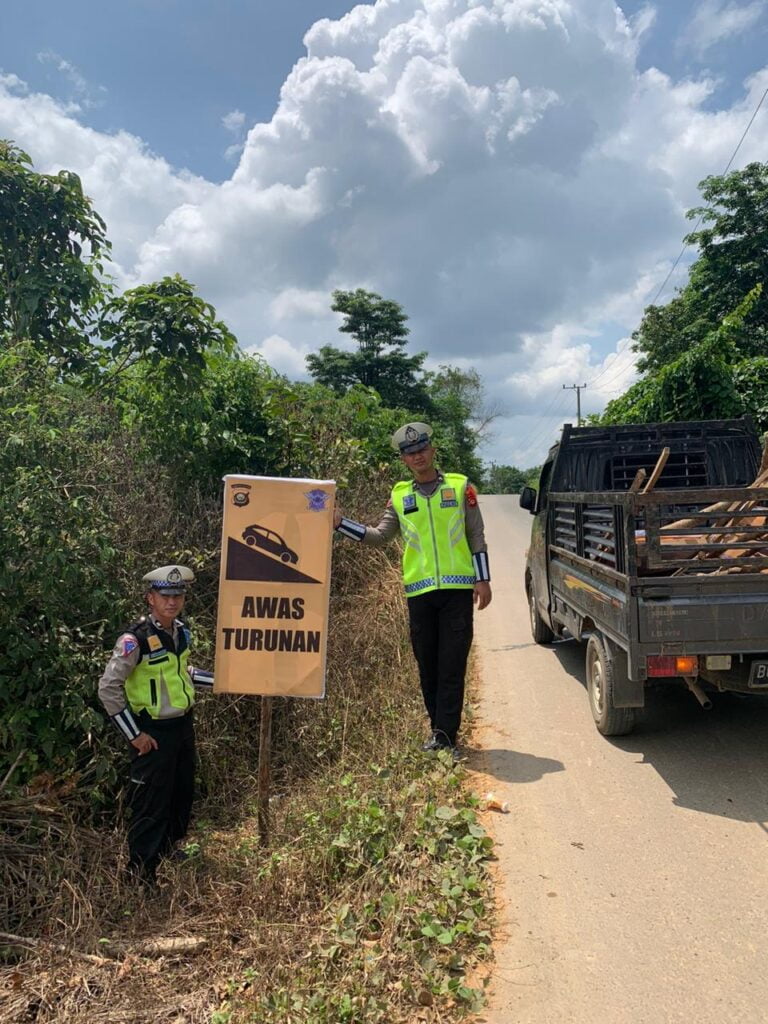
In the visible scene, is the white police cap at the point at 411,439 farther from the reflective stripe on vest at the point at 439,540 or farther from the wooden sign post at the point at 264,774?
the wooden sign post at the point at 264,774

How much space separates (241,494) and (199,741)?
1.93 m

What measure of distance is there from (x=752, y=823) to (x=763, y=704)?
5.63ft

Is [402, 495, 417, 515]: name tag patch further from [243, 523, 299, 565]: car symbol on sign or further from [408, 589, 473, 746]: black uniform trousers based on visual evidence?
[243, 523, 299, 565]: car symbol on sign

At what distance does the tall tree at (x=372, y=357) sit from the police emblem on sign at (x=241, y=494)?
88.3 feet

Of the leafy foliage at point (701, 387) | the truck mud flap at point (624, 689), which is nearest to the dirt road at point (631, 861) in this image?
the truck mud flap at point (624, 689)

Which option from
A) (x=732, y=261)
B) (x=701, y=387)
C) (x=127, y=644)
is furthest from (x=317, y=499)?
(x=732, y=261)

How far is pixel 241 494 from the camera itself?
132 inches

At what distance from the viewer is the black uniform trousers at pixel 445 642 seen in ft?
13.7

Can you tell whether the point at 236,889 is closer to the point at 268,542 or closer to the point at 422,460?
the point at 268,542

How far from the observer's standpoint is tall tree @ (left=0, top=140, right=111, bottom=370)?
5.29 meters

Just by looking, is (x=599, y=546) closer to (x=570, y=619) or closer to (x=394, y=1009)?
(x=570, y=619)

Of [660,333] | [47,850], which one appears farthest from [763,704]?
[660,333]

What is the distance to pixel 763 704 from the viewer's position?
480 centimetres

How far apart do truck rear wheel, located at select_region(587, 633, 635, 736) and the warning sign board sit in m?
1.87
